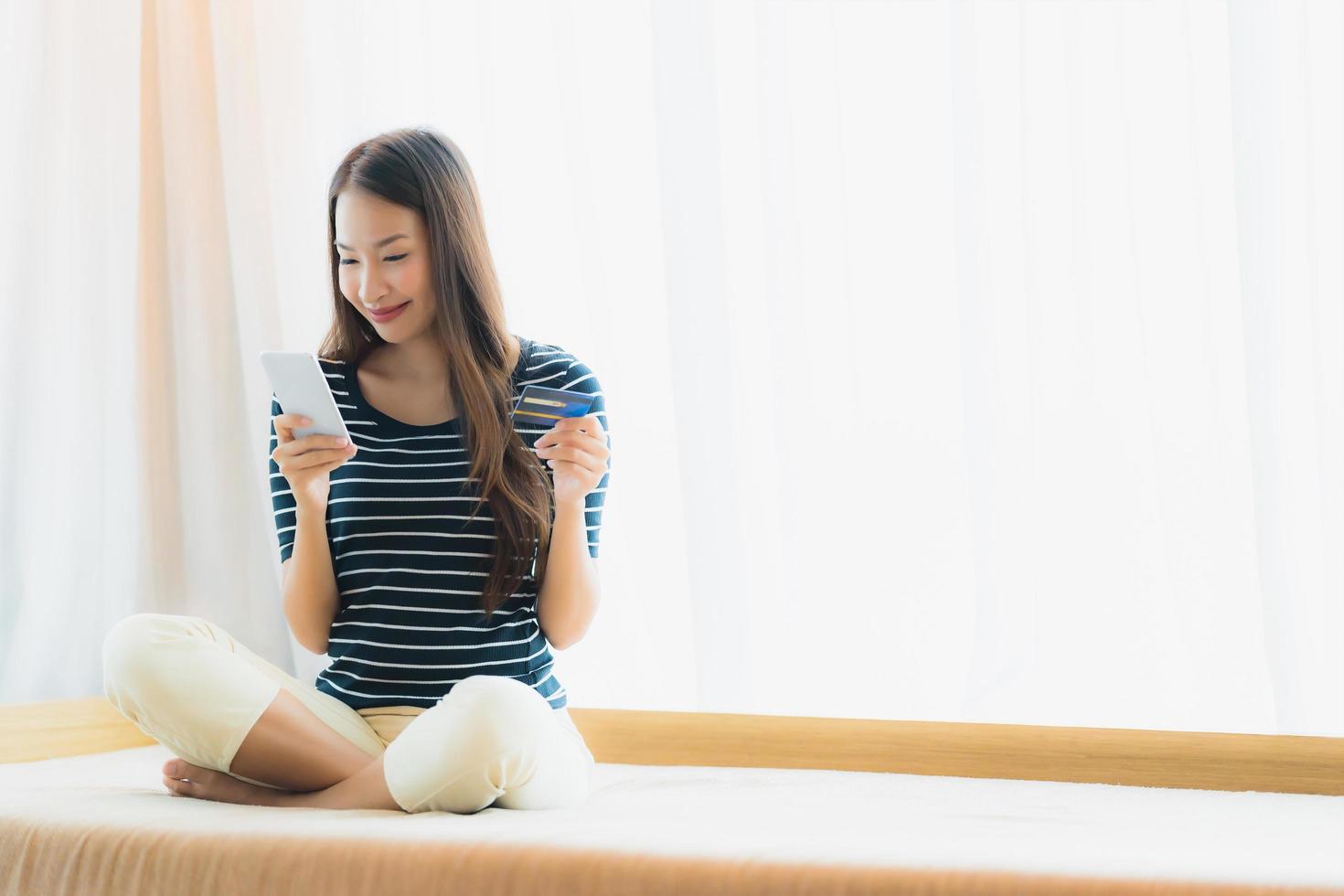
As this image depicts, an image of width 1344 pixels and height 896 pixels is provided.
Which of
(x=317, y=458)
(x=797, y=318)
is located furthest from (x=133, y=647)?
(x=797, y=318)

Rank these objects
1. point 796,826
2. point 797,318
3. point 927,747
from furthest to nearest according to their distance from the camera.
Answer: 1. point 797,318
2. point 927,747
3. point 796,826

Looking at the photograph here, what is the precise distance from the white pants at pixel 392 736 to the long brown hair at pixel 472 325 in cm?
24

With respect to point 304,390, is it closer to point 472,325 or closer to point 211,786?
point 472,325

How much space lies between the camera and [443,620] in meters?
1.26

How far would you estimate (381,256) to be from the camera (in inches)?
51.2

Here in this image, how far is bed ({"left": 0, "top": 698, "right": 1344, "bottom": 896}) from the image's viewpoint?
0.77 meters

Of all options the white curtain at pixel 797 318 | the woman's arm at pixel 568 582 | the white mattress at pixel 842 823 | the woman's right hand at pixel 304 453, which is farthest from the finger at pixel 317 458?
the white curtain at pixel 797 318

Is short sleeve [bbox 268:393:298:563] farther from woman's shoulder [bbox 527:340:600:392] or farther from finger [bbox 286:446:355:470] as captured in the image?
woman's shoulder [bbox 527:340:600:392]

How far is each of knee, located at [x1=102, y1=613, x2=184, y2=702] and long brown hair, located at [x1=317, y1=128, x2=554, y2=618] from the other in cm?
32

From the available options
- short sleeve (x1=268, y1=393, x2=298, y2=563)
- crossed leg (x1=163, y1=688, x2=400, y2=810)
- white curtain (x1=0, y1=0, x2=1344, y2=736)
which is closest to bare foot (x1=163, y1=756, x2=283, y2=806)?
crossed leg (x1=163, y1=688, x2=400, y2=810)

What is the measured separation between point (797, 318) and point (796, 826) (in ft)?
2.48

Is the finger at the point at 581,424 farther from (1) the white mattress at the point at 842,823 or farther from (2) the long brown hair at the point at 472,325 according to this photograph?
(1) the white mattress at the point at 842,823

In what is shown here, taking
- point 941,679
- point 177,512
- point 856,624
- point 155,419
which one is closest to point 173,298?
point 155,419

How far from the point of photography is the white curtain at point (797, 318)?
1.33 meters
